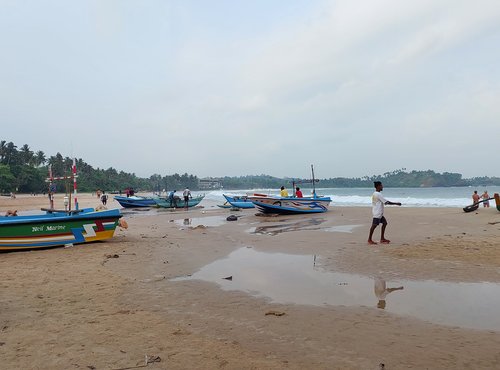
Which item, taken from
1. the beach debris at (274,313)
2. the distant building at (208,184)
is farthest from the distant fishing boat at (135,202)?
the distant building at (208,184)

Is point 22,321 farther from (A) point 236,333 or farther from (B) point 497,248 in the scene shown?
(B) point 497,248

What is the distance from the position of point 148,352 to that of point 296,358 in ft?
5.23

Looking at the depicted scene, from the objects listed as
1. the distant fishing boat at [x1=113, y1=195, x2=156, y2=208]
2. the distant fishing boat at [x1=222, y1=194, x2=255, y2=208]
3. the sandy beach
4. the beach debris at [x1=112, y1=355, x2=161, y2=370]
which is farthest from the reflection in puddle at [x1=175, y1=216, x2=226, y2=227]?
the distant fishing boat at [x1=113, y1=195, x2=156, y2=208]

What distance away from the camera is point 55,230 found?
1145cm

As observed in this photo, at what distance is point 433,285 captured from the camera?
6.67m

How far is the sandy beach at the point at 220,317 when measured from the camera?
3854 mm

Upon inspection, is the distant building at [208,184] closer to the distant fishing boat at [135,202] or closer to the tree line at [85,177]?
the tree line at [85,177]

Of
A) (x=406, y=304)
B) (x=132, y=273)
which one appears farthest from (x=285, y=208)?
(x=406, y=304)

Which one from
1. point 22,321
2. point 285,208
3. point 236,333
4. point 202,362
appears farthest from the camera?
point 285,208

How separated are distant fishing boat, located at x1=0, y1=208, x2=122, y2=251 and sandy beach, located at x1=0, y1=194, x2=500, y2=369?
94 cm

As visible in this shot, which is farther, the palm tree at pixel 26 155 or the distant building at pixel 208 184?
the distant building at pixel 208 184

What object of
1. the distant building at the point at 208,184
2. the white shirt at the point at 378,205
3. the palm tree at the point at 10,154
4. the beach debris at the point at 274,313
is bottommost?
the beach debris at the point at 274,313

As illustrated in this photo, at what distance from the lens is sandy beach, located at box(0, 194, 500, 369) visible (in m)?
3.85

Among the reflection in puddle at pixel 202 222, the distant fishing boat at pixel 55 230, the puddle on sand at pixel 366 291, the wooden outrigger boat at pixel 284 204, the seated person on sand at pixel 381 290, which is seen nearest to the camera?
the puddle on sand at pixel 366 291
